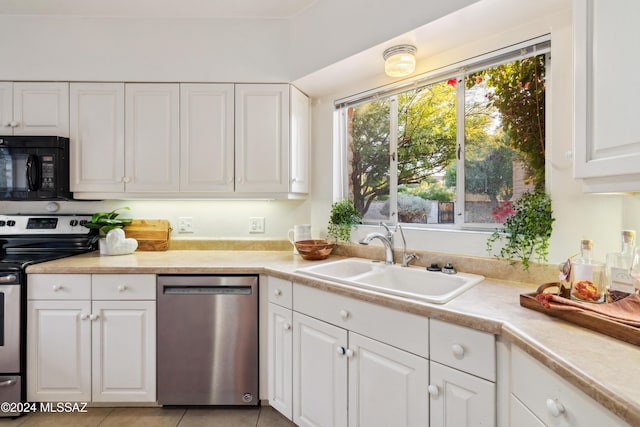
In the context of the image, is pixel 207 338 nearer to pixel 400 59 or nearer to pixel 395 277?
pixel 395 277

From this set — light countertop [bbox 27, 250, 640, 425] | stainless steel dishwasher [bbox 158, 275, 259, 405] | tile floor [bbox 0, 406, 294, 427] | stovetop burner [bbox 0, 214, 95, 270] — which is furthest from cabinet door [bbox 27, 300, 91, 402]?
stovetop burner [bbox 0, 214, 95, 270]

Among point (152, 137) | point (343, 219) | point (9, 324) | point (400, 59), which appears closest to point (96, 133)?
point (152, 137)

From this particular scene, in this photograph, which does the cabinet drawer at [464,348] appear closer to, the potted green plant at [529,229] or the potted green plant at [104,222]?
the potted green plant at [529,229]

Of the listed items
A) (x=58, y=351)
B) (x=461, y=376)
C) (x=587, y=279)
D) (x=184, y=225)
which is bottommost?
(x=58, y=351)

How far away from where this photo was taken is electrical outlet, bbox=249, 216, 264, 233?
2.45 m

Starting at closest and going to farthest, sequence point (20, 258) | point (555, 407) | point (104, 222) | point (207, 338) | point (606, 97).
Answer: point (555, 407)
point (606, 97)
point (207, 338)
point (20, 258)
point (104, 222)

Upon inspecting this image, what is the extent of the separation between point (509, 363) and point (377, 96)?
169cm

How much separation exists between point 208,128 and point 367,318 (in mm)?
1656

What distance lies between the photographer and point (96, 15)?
7.02 ft

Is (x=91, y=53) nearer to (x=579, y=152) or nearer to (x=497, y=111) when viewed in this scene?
(x=497, y=111)

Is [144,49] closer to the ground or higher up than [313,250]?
higher up

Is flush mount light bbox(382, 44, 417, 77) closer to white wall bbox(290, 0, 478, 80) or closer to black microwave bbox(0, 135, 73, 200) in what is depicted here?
white wall bbox(290, 0, 478, 80)

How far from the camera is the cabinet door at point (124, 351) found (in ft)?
5.87

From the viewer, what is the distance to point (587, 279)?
1.06 metres
